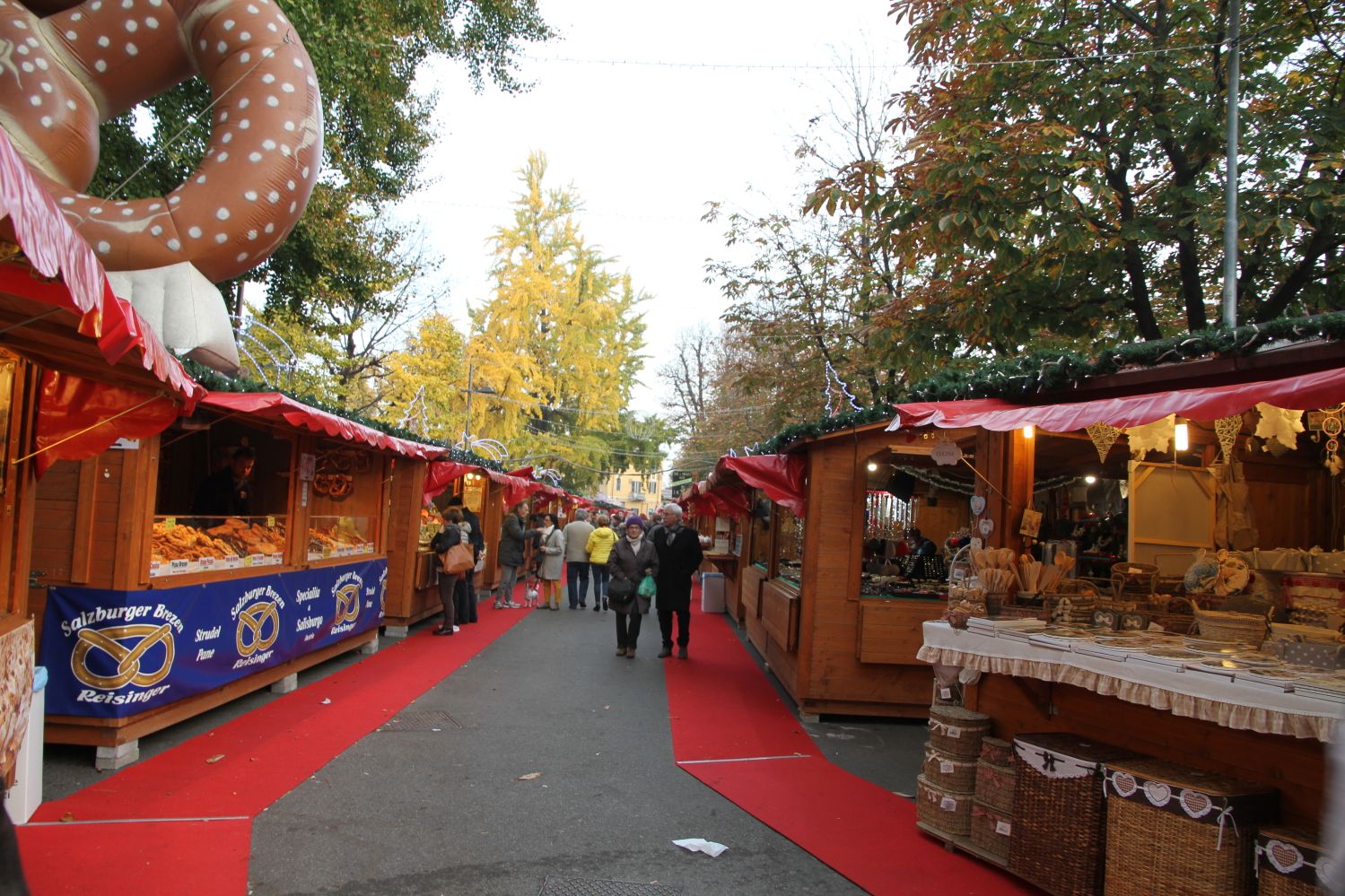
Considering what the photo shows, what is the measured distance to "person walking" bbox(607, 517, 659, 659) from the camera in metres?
10.9

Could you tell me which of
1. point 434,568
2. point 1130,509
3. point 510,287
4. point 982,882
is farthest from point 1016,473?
point 510,287

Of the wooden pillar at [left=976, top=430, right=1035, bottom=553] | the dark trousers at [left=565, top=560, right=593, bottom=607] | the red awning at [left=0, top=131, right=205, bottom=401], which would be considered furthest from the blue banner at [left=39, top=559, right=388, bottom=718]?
the dark trousers at [left=565, top=560, right=593, bottom=607]

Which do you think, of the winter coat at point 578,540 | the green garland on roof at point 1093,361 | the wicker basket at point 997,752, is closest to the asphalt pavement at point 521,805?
the wicker basket at point 997,752

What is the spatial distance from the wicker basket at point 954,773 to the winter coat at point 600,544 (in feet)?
34.8

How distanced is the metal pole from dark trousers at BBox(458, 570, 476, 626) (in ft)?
34.7

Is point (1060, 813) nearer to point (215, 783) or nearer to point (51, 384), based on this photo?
point (215, 783)

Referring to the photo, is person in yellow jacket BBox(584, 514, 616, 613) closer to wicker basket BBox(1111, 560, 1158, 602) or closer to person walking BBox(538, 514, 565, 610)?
person walking BBox(538, 514, 565, 610)

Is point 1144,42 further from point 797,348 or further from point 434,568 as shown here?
point 434,568

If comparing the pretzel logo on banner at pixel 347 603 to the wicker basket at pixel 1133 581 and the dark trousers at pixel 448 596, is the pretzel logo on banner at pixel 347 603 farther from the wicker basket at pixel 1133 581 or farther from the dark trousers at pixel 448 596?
the wicker basket at pixel 1133 581

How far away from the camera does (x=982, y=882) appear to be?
4457mm

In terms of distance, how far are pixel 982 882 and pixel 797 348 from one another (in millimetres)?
15292

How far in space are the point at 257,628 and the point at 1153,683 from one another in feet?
22.5

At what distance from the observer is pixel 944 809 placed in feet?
16.1

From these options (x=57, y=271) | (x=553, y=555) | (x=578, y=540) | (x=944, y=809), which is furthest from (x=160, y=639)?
(x=553, y=555)
